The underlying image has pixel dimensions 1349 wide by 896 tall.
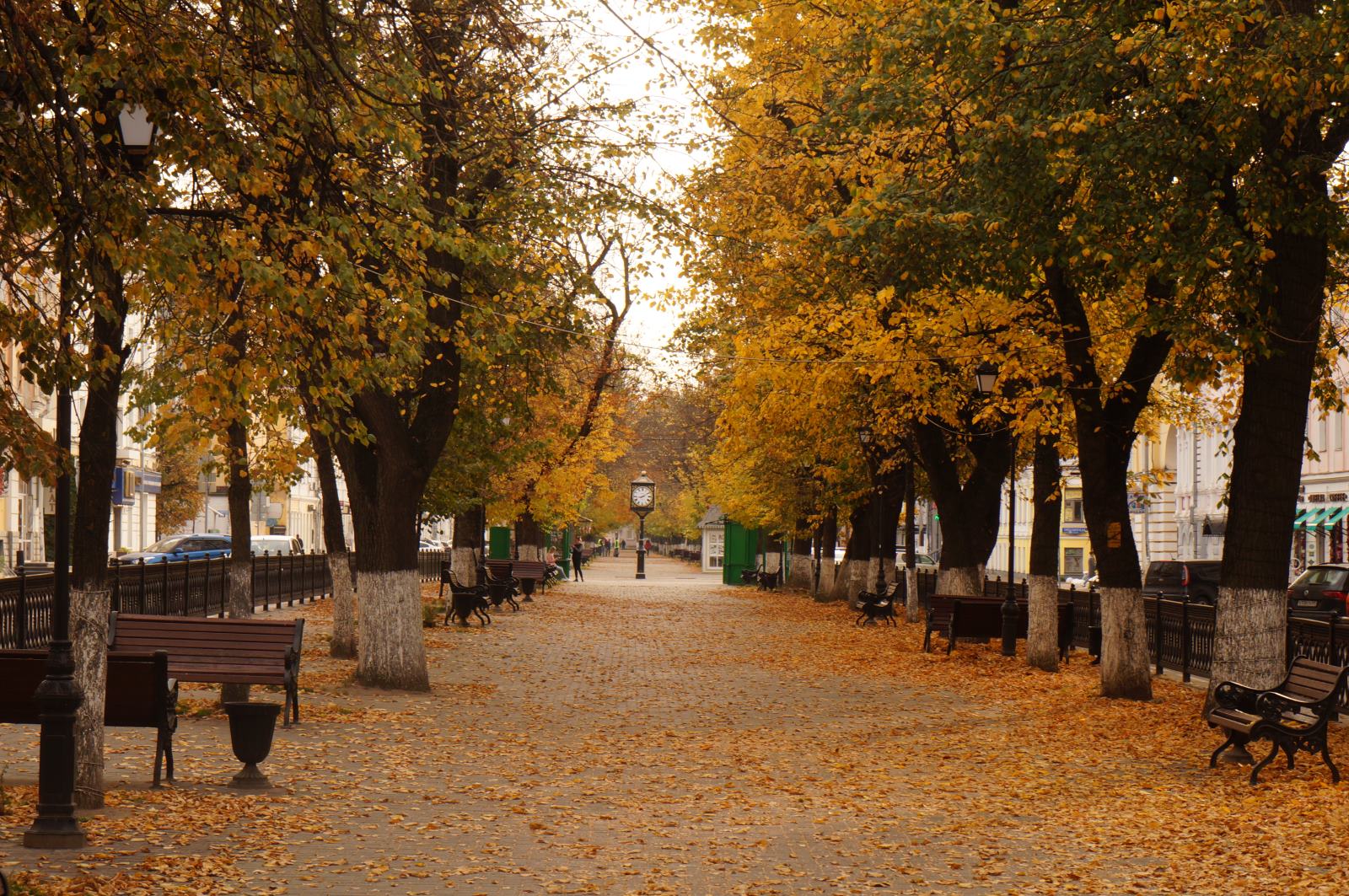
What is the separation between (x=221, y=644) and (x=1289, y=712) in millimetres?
9534

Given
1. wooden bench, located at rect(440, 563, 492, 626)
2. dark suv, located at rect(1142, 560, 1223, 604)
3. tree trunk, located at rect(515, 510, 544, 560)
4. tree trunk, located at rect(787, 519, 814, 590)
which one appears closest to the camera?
wooden bench, located at rect(440, 563, 492, 626)

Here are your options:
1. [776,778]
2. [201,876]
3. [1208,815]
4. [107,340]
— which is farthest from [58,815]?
[1208,815]

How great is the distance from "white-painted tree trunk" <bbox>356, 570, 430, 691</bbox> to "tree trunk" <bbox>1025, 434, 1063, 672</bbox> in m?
9.25

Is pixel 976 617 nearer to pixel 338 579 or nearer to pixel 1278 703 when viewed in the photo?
pixel 338 579

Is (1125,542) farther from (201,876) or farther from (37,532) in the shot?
(37,532)

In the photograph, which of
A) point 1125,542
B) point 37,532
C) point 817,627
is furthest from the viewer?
point 37,532

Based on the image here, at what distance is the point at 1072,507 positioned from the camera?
82.6 metres

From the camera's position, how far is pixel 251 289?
31.7 feet

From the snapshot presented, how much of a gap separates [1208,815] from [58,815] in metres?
7.45

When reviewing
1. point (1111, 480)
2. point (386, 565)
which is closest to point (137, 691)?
point (386, 565)

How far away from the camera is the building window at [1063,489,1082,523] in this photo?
8137 cm

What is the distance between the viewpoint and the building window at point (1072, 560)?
81750 millimetres

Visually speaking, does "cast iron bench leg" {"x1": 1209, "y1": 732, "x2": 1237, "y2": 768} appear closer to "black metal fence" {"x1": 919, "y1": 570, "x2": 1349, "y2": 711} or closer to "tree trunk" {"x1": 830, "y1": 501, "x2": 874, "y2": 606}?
"black metal fence" {"x1": 919, "y1": 570, "x2": 1349, "y2": 711}

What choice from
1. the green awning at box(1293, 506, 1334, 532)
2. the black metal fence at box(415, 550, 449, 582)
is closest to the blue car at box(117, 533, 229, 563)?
the black metal fence at box(415, 550, 449, 582)
